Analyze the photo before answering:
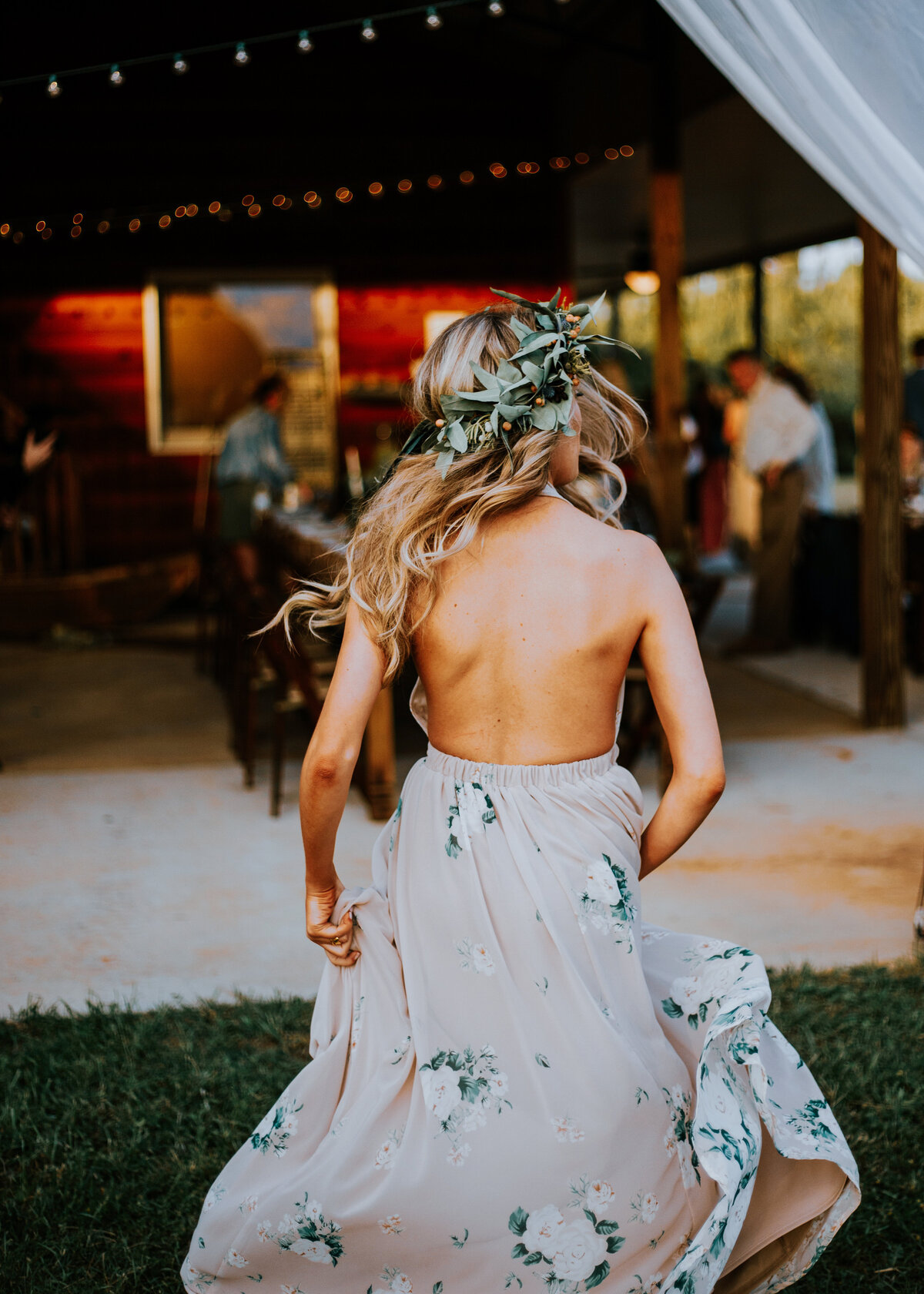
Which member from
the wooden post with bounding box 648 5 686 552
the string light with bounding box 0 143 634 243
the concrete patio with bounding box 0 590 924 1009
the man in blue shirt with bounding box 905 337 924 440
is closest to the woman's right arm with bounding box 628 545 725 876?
the concrete patio with bounding box 0 590 924 1009

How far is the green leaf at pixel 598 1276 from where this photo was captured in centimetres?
187

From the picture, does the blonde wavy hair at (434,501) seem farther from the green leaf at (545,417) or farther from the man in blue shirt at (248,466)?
the man in blue shirt at (248,466)

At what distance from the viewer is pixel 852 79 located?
269 centimetres

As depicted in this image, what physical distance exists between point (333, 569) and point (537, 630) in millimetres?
2870

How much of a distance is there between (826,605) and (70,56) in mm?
7319

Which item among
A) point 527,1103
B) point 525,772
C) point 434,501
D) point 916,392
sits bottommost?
point 527,1103

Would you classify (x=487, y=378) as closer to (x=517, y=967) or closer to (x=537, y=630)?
(x=537, y=630)

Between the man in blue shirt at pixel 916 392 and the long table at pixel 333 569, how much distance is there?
4.11 meters

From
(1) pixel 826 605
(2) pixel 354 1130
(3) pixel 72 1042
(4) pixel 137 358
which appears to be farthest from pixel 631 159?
(2) pixel 354 1130

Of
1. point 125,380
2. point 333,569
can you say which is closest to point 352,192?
point 125,380

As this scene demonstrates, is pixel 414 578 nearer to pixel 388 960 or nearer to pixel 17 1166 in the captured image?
pixel 388 960

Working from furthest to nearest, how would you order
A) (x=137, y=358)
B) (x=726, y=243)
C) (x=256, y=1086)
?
1. (x=726, y=243)
2. (x=137, y=358)
3. (x=256, y=1086)

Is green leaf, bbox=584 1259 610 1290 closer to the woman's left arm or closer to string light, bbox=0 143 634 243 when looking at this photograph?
the woman's left arm

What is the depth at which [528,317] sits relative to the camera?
6.49ft
